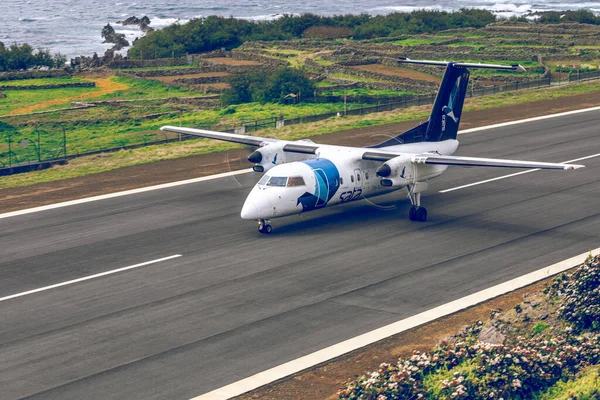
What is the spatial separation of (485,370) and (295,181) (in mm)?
15824

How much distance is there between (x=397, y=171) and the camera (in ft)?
111

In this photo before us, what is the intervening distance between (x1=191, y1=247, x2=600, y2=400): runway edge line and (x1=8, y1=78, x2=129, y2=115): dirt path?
209ft

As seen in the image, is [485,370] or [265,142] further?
[265,142]

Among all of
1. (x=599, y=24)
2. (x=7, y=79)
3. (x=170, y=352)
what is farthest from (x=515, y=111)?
(x=599, y=24)

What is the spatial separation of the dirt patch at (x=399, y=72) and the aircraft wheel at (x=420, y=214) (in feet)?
182

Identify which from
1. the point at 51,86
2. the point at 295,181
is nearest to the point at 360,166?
the point at 295,181

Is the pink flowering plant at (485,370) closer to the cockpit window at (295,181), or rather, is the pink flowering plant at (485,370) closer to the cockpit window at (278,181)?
the cockpit window at (295,181)

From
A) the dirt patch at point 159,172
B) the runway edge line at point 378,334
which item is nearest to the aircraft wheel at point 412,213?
the runway edge line at point 378,334

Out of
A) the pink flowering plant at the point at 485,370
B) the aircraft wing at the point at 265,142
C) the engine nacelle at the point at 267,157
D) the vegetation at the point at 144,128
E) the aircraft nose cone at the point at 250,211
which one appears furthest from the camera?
the vegetation at the point at 144,128

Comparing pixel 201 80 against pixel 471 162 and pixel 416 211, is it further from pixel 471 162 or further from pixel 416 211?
pixel 471 162

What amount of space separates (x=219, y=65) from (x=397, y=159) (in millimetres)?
74086

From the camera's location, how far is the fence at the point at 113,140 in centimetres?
5356

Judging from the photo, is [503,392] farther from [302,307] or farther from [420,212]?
[420,212]

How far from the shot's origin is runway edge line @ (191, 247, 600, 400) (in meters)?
20.9
